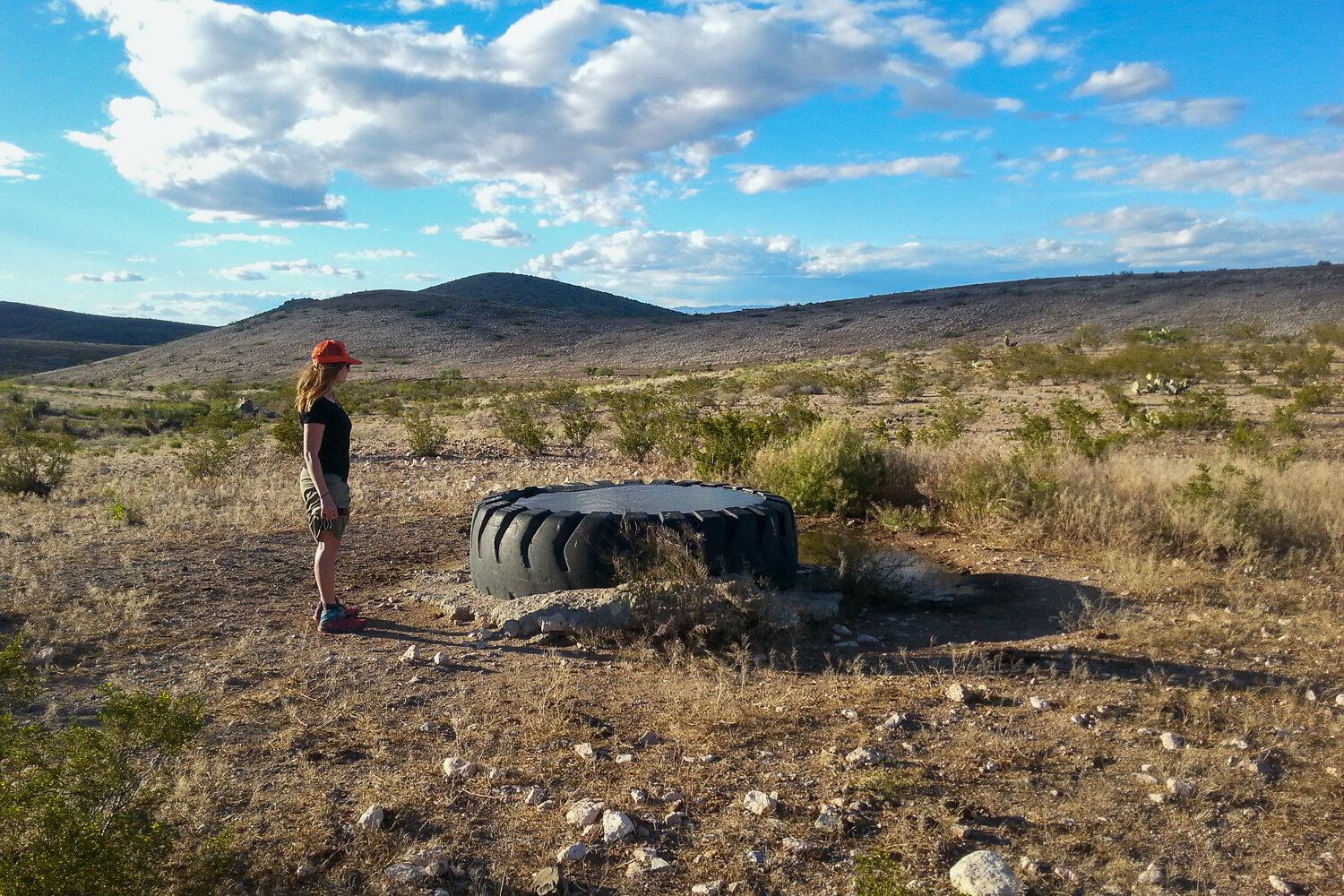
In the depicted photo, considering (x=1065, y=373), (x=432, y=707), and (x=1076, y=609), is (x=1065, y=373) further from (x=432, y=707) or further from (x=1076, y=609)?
(x=432, y=707)

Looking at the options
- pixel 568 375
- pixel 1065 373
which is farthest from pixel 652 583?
pixel 568 375

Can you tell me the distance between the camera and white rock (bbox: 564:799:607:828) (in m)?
2.90

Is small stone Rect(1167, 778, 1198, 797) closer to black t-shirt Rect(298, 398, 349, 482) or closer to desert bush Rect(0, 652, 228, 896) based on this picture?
desert bush Rect(0, 652, 228, 896)

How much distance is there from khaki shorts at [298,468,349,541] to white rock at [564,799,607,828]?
267cm

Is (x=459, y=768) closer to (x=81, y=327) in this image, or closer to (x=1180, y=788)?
(x=1180, y=788)

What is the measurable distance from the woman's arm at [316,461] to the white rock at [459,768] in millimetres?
2107

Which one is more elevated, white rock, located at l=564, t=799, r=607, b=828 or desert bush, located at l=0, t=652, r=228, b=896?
desert bush, located at l=0, t=652, r=228, b=896

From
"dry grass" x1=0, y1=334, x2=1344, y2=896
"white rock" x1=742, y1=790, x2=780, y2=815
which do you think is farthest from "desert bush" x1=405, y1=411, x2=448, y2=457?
"white rock" x1=742, y1=790, x2=780, y2=815

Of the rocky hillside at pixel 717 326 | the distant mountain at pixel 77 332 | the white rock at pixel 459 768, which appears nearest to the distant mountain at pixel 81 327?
the distant mountain at pixel 77 332

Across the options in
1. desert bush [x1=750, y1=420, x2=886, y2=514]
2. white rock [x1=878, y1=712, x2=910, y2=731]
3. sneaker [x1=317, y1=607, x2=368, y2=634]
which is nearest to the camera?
white rock [x1=878, y1=712, x2=910, y2=731]

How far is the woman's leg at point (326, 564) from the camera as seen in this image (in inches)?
197

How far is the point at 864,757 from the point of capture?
3.34 m

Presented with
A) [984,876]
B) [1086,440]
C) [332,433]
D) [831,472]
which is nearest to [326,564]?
[332,433]

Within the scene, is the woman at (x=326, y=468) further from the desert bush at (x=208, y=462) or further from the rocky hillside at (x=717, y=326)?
the rocky hillside at (x=717, y=326)
